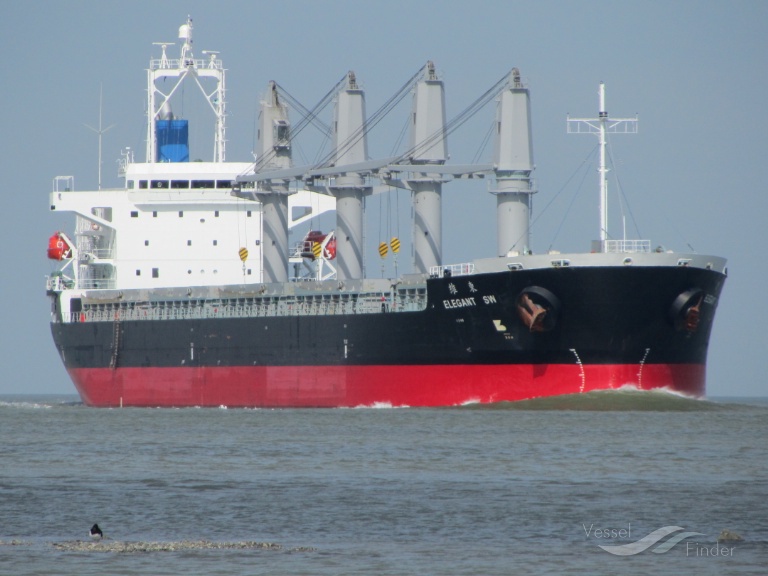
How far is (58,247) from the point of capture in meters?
48.1

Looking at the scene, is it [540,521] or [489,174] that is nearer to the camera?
[540,521]

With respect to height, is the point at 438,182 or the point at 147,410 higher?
the point at 438,182

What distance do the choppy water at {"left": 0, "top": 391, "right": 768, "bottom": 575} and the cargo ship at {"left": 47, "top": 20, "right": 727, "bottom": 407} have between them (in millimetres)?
2358

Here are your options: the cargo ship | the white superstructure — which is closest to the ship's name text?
the cargo ship

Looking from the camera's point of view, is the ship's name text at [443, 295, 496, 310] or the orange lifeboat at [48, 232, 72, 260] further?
the orange lifeboat at [48, 232, 72, 260]

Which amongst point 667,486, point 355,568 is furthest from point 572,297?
point 355,568

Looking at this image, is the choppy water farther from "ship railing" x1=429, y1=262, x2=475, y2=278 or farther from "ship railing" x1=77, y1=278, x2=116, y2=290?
"ship railing" x1=77, y1=278, x2=116, y2=290

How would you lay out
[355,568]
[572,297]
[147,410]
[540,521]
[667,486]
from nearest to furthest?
[355,568] → [540,521] → [667,486] → [572,297] → [147,410]

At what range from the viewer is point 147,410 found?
40.5 meters

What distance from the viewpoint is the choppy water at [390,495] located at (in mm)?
13523

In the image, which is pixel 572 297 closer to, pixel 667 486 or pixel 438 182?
pixel 438 182

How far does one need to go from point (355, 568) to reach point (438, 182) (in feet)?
89.1

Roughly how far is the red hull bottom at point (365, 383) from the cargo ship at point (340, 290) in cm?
5

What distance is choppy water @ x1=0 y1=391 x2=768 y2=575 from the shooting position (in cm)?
1352
